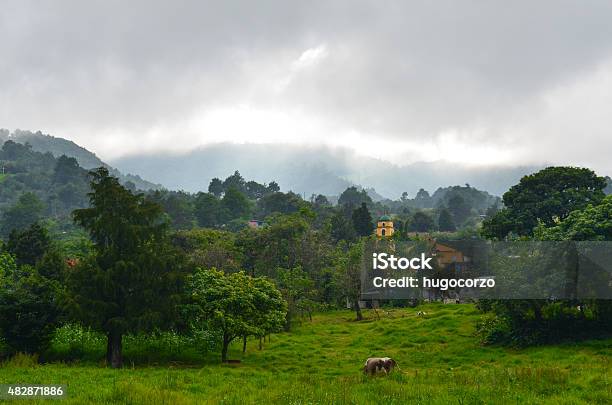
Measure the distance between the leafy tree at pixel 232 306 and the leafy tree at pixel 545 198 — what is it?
88.0ft

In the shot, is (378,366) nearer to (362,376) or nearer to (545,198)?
(362,376)

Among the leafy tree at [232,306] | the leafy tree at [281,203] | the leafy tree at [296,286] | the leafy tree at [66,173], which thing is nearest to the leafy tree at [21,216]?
the leafy tree at [281,203]

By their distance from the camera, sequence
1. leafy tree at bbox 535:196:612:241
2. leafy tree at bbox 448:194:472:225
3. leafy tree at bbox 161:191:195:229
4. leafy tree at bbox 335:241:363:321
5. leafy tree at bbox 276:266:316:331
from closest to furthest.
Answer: leafy tree at bbox 535:196:612:241 → leafy tree at bbox 276:266:316:331 → leafy tree at bbox 335:241:363:321 → leafy tree at bbox 161:191:195:229 → leafy tree at bbox 448:194:472:225

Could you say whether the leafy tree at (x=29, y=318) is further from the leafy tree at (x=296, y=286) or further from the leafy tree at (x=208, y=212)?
the leafy tree at (x=208, y=212)

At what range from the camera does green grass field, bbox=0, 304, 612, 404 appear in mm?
13555

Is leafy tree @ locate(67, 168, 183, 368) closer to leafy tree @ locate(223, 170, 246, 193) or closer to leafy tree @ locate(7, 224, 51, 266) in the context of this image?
leafy tree @ locate(7, 224, 51, 266)

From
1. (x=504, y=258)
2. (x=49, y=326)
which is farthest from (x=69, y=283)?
(x=504, y=258)

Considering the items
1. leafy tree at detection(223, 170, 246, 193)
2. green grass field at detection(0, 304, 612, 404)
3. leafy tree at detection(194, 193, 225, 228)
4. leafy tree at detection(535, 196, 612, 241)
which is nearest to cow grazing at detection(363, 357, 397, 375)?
green grass field at detection(0, 304, 612, 404)

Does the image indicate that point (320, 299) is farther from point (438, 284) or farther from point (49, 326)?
point (49, 326)

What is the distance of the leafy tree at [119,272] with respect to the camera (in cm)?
2239

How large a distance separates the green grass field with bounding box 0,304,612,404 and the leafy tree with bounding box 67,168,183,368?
86.4 inches

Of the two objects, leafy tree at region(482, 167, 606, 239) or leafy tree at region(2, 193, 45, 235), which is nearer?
leafy tree at region(482, 167, 606, 239)

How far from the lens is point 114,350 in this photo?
76.4 ft

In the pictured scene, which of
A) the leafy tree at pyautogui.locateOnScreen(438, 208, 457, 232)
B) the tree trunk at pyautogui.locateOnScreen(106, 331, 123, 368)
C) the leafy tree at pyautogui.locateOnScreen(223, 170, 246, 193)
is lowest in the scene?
the tree trunk at pyautogui.locateOnScreen(106, 331, 123, 368)
